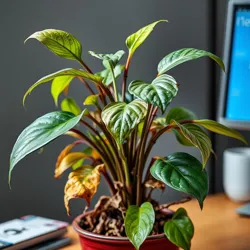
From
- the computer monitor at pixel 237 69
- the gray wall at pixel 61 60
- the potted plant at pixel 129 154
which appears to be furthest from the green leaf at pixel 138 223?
the computer monitor at pixel 237 69

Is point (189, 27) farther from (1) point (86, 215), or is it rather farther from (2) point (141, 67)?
(1) point (86, 215)

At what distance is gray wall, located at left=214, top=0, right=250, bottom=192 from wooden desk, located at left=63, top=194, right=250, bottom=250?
130mm

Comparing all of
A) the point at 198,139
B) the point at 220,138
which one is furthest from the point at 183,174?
the point at 220,138

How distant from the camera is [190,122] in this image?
98 cm

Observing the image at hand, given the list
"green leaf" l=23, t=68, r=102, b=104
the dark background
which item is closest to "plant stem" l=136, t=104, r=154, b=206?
"green leaf" l=23, t=68, r=102, b=104

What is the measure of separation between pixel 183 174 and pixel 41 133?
229 millimetres

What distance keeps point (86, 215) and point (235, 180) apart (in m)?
0.48

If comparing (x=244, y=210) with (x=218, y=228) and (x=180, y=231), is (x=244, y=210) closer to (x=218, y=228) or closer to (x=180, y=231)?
(x=218, y=228)

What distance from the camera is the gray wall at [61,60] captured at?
4.12 feet

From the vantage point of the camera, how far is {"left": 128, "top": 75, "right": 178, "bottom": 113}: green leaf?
2.69 feet

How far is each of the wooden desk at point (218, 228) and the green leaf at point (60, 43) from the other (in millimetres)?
387

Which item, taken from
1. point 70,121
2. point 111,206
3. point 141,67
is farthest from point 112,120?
point 141,67

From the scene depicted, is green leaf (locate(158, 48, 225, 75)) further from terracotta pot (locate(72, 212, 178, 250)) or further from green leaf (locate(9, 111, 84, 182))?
terracotta pot (locate(72, 212, 178, 250))

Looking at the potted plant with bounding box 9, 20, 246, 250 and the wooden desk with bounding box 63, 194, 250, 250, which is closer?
the potted plant with bounding box 9, 20, 246, 250
